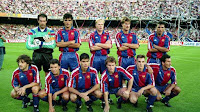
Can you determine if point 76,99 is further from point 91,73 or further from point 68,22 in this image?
point 68,22

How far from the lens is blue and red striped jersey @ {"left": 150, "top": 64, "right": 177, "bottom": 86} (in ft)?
14.5

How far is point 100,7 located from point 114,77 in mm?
42486

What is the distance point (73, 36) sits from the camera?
4.73 meters

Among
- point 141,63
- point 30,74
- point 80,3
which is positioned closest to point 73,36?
point 30,74

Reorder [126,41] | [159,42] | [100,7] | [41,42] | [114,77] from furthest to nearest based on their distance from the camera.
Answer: [100,7]
[159,42]
[126,41]
[41,42]
[114,77]

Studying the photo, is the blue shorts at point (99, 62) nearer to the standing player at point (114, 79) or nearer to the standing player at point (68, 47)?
the standing player at point (68, 47)

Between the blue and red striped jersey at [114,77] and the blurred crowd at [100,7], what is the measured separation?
→ 110 feet

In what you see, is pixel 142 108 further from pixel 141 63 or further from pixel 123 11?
pixel 123 11

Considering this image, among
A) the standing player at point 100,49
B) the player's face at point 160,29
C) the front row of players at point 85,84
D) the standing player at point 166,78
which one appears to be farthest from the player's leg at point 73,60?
the player's face at point 160,29

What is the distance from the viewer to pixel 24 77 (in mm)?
4012

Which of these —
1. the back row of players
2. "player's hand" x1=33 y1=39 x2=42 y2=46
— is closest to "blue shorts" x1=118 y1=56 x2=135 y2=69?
the back row of players

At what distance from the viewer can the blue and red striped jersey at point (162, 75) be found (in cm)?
441

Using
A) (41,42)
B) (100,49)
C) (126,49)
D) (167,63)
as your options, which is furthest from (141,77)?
(41,42)

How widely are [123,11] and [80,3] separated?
1108 cm
